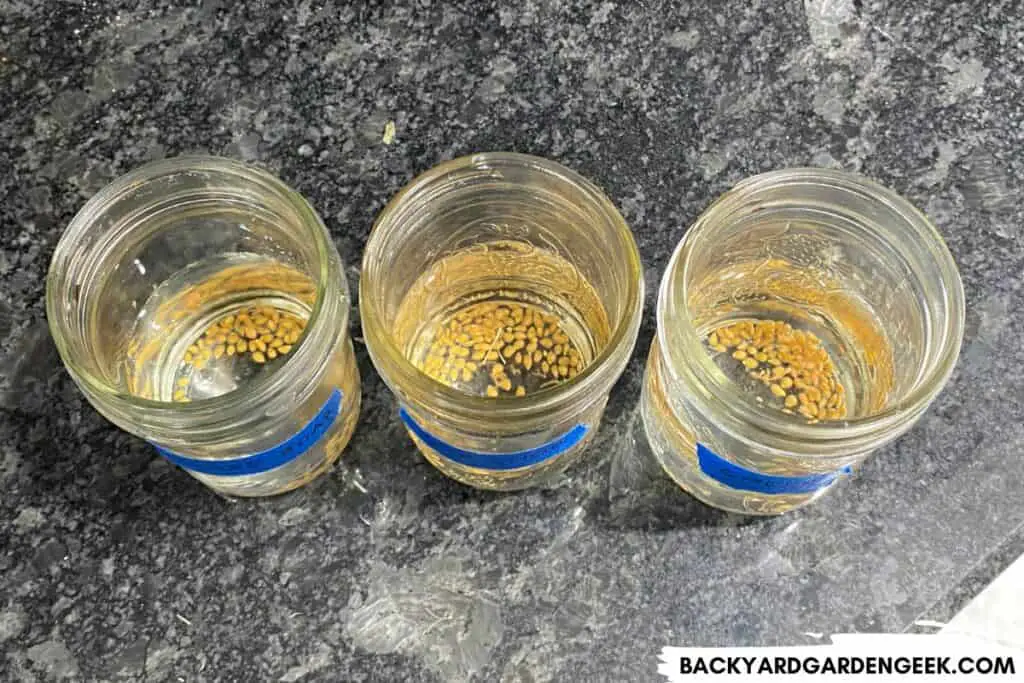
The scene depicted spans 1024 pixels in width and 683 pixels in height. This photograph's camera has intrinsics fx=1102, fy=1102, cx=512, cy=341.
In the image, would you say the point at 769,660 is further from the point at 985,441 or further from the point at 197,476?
the point at 197,476

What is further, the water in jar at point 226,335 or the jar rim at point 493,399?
the water in jar at point 226,335

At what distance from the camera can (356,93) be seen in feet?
2.48

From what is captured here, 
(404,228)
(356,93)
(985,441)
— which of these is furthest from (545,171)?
(985,441)

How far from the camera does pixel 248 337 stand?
2.27ft

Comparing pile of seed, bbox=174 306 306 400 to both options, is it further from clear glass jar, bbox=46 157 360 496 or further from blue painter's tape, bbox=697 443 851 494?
blue painter's tape, bbox=697 443 851 494

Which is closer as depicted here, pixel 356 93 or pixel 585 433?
pixel 585 433

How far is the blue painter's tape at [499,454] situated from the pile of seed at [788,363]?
13 centimetres

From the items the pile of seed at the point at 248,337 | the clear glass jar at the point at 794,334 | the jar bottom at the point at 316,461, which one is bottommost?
the jar bottom at the point at 316,461

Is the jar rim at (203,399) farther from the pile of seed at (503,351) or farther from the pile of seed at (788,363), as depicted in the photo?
the pile of seed at (788,363)

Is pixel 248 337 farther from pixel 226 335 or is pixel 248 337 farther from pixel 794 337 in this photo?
pixel 794 337

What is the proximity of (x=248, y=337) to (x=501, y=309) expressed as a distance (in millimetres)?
160

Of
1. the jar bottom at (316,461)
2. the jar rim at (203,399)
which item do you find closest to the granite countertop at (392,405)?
the jar bottom at (316,461)

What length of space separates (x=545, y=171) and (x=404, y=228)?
0.08m

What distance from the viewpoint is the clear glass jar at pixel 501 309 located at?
21.7 inches
